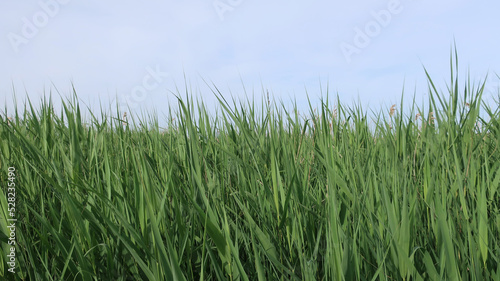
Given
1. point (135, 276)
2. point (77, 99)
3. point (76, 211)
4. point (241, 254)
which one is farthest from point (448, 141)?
point (77, 99)

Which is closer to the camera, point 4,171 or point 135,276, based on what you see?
point 135,276

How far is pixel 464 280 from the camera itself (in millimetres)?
979

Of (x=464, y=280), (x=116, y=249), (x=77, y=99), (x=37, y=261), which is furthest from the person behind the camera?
(x=77, y=99)

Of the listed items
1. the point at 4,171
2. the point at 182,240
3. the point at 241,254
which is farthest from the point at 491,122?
the point at 4,171

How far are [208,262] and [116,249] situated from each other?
29 centimetres

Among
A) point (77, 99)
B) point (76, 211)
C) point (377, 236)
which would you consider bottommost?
point (377, 236)

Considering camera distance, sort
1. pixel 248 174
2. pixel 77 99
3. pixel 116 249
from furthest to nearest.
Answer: pixel 77 99
pixel 248 174
pixel 116 249

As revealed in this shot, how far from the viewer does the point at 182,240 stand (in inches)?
42.6

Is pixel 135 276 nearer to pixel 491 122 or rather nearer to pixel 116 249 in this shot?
pixel 116 249

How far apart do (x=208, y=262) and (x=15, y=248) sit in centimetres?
62

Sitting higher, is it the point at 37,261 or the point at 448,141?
the point at 448,141

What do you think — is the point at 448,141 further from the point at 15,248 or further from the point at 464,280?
the point at 15,248

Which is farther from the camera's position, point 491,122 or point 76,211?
point 491,122

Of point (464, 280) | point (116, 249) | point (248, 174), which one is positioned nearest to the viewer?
point (464, 280)
